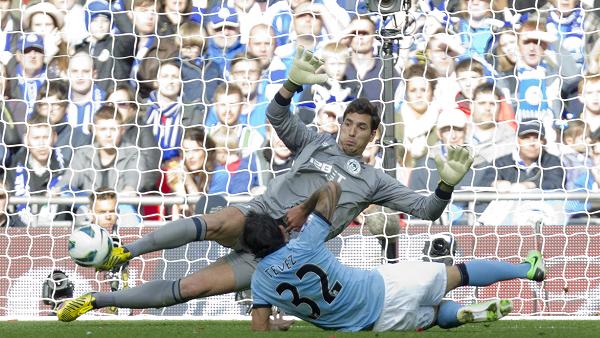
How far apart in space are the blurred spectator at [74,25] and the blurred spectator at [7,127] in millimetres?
631

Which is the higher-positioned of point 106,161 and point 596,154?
point 596,154

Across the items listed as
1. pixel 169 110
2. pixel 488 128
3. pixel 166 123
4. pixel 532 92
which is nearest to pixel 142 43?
pixel 169 110

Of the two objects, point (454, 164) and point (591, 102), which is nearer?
point (454, 164)

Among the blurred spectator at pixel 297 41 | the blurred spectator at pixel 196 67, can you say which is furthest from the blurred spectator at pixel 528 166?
the blurred spectator at pixel 196 67

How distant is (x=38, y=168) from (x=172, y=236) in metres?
3.64

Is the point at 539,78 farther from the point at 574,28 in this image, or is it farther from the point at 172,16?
the point at 172,16

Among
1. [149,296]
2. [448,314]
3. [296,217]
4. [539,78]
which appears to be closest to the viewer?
[448,314]

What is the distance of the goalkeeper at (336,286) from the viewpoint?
5.97 m

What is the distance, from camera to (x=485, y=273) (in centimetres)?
646

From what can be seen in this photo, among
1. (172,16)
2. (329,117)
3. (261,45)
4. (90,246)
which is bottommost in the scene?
(90,246)

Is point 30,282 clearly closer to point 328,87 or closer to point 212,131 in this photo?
point 212,131

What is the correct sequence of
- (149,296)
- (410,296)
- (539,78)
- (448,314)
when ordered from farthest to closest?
1. (539,78)
2. (149,296)
3. (448,314)
4. (410,296)

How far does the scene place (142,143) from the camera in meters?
10.0

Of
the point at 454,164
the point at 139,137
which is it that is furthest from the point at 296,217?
the point at 139,137
